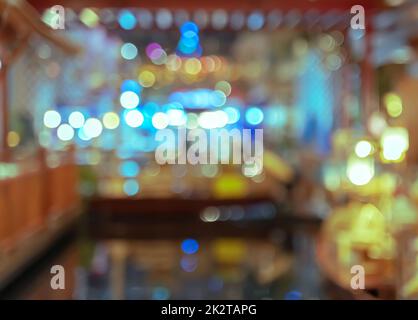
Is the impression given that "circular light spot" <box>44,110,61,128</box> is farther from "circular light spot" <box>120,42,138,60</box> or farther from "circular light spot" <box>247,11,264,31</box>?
"circular light spot" <box>120,42,138,60</box>

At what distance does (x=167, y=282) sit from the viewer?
13.0 ft

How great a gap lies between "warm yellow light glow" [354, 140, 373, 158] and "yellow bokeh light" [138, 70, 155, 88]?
157 inches

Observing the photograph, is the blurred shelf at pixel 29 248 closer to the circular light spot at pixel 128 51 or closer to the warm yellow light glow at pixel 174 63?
the circular light spot at pixel 128 51

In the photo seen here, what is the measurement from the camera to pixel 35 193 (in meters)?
4.57

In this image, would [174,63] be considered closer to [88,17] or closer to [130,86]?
[130,86]

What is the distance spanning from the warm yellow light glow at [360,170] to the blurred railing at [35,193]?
1.77m

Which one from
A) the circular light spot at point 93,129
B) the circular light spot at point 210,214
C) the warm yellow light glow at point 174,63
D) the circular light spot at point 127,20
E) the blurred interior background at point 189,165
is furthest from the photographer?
the warm yellow light glow at point 174,63

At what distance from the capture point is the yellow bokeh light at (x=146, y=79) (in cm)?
734

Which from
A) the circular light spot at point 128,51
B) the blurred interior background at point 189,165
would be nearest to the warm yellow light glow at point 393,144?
the blurred interior background at point 189,165

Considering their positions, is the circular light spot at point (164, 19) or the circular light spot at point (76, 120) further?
the circular light spot at point (164, 19)

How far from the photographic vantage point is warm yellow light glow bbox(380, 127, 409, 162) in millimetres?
2934

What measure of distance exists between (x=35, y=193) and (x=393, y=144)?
8.14ft

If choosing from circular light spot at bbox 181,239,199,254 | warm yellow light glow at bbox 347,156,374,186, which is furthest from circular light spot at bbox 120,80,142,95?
warm yellow light glow at bbox 347,156,374,186

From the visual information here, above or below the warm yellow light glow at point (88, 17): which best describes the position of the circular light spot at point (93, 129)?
below
